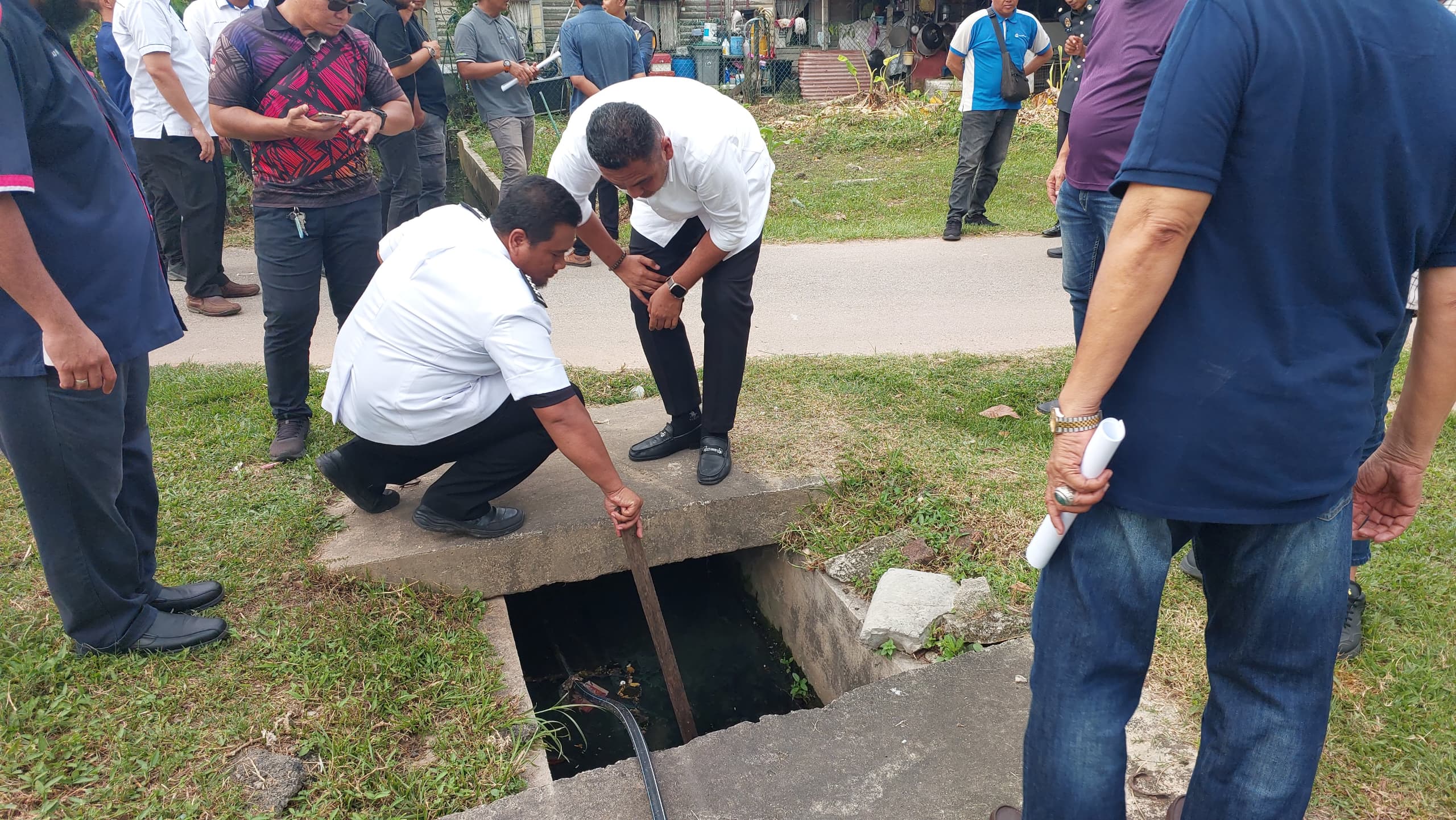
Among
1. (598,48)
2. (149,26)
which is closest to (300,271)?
(149,26)

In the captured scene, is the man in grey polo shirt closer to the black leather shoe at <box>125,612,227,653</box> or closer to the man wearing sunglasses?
the man wearing sunglasses

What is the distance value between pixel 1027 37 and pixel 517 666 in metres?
6.21

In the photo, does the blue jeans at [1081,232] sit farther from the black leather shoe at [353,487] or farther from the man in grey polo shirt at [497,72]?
the man in grey polo shirt at [497,72]

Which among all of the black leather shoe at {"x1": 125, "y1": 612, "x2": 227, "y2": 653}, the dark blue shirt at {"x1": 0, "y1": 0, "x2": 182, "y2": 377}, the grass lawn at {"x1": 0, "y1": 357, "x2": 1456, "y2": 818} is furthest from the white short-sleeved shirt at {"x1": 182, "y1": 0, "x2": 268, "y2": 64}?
the black leather shoe at {"x1": 125, "y1": 612, "x2": 227, "y2": 653}

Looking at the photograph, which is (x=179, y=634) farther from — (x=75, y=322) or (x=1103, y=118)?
(x=1103, y=118)

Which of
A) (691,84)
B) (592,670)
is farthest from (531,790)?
(691,84)

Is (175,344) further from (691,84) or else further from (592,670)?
(691,84)

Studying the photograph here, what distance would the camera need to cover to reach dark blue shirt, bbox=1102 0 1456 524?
1.33m

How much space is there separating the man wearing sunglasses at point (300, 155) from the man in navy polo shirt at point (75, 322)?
900 millimetres

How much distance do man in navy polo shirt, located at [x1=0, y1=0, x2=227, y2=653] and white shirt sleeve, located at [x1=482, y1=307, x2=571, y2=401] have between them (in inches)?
35.3

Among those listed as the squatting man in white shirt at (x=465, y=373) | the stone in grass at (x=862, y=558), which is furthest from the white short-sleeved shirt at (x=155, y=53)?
the stone in grass at (x=862, y=558)

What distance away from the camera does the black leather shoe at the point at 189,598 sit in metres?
2.81

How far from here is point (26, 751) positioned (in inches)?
90.0

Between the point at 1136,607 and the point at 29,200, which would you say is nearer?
the point at 1136,607
